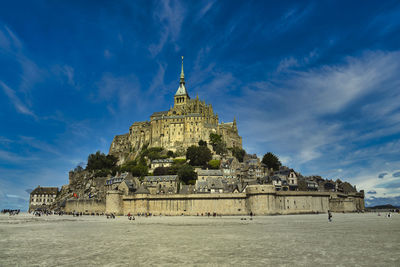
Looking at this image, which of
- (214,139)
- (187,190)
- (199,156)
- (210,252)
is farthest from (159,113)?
(210,252)

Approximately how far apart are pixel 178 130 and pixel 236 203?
54.8m

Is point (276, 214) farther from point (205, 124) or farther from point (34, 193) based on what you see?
point (34, 193)

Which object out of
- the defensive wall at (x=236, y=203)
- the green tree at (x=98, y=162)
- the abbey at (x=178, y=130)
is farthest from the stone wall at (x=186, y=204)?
the abbey at (x=178, y=130)

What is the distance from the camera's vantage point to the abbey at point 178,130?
107 m

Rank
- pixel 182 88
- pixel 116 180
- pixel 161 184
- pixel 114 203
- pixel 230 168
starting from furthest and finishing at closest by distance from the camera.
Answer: pixel 182 88 → pixel 230 168 → pixel 116 180 → pixel 161 184 → pixel 114 203

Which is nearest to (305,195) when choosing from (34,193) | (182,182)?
(182,182)

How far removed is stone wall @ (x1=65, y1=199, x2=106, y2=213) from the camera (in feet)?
218

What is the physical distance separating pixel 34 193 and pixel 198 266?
100565 millimetres

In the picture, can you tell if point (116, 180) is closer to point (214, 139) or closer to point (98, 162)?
point (98, 162)

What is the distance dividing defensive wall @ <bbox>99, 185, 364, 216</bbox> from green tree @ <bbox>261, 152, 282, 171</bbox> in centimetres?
2698

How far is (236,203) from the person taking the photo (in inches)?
2248

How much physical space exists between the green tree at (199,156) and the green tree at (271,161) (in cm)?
1662

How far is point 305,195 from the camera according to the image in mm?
57250

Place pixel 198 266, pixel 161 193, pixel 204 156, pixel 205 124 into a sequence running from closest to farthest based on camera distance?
pixel 198 266 → pixel 161 193 → pixel 204 156 → pixel 205 124
